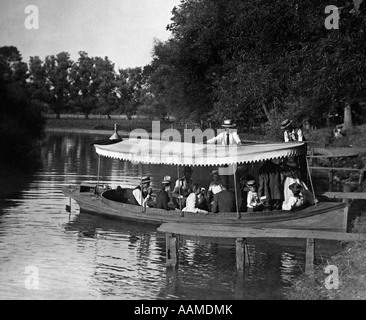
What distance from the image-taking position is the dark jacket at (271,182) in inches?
831

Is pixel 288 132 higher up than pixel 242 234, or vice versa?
pixel 288 132

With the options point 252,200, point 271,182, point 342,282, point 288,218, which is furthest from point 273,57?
point 342,282

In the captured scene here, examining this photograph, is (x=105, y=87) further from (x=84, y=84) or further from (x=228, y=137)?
(x=228, y=137)

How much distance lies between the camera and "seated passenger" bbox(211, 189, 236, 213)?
68.5 ft

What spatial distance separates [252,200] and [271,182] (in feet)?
2.84

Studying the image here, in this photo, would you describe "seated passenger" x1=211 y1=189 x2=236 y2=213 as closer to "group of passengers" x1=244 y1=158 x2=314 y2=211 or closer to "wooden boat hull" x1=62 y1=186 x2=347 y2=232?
"wooden boat hull" x1=62 y1=186 x2=347 y2=232

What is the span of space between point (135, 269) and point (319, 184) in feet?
71.0

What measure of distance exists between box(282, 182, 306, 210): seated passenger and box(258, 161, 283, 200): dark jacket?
0.48m

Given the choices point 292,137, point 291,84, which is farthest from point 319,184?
point 292,137

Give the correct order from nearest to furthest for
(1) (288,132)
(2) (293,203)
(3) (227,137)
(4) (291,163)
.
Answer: (2) (293,203)
(4) (291,163)
(3) (227,137)
(1) (288,132)

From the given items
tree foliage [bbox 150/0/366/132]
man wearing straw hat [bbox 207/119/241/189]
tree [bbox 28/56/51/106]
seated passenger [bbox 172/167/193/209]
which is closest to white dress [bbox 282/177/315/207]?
man wearing straw hat [bbox 207/119/241/189]

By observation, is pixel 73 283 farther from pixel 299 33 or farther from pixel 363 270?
pixel 299 33

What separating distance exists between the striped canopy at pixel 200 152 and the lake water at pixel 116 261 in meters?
2.46

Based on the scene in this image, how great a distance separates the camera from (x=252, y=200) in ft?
68.9
